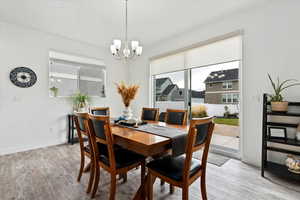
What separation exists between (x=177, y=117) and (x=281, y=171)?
1585 millimetres

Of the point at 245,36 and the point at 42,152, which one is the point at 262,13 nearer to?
the point at 245,36

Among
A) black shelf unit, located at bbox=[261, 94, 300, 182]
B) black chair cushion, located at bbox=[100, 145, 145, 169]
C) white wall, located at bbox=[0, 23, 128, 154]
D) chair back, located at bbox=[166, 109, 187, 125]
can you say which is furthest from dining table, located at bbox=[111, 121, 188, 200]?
white wall, located at bbox=[0, 23, 128, 154]

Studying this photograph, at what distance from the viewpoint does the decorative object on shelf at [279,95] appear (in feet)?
6.26

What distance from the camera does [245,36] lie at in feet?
8.04

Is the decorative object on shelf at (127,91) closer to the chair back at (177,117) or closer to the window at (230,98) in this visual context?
the chair back at (177,117)

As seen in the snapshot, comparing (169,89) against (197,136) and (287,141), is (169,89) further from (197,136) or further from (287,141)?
(197,136)

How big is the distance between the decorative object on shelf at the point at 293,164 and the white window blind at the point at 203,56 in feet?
5.73

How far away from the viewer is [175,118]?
2348 millimetres

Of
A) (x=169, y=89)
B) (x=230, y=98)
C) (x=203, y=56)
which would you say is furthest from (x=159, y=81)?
(x=230, y=98)

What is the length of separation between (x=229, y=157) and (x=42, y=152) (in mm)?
3875

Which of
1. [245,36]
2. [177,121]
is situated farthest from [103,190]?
[245,36]

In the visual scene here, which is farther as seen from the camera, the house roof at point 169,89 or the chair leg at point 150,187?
the house roof at point 169,89

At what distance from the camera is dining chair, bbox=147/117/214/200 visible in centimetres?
117

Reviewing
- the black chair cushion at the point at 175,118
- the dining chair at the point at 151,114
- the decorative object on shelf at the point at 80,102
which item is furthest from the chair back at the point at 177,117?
the decorative object on shelf at the point at 80,102
